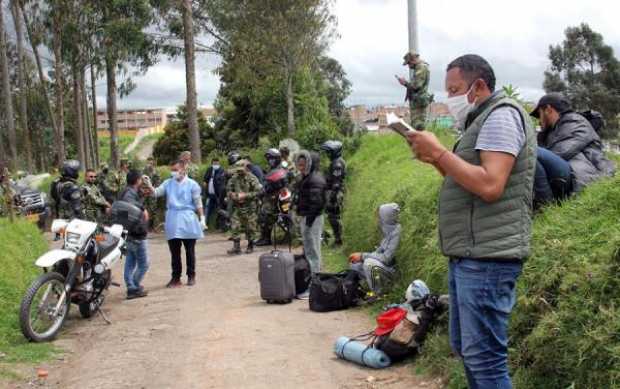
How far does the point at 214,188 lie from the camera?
18.0 m

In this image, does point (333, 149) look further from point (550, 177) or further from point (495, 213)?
point (495, 213)

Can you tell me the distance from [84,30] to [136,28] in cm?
645

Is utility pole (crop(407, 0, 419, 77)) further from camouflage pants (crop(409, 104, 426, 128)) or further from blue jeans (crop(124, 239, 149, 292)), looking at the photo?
blue jeans (crop(124, 239, 149, 292))

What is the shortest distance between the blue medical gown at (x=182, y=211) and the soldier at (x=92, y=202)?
3022mm

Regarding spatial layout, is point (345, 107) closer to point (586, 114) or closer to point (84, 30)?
point (84, 30)

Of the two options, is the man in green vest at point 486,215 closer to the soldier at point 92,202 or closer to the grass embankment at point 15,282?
the grass embankment at point 15,282

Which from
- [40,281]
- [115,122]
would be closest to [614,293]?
[40,281]

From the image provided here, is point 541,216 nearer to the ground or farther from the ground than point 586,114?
nearer to the ground

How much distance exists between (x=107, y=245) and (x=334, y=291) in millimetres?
2727

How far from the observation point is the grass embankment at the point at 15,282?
267 inches

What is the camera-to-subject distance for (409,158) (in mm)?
13727

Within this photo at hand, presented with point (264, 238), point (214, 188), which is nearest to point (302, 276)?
point (264, 238)

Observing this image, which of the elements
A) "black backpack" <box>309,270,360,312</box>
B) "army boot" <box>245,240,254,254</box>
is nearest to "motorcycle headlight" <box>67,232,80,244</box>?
"black backpack" <box>309,270,360,312</box>

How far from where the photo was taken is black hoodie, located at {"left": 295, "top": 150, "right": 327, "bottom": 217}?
944 centimetres
